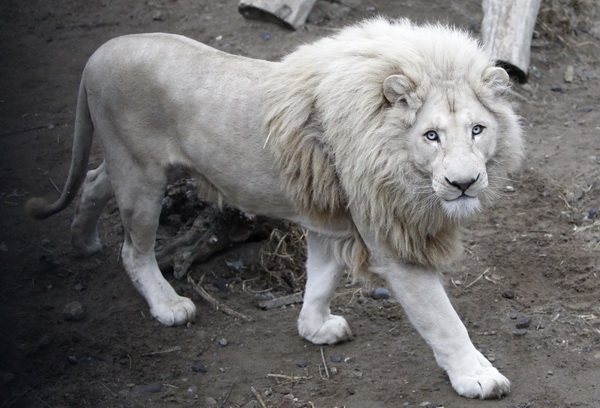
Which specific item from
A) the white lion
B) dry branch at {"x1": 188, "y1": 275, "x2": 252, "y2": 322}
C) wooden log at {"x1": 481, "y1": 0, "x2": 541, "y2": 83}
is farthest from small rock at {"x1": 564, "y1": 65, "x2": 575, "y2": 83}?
dry branch at {"x1": 188, "y1": 275, "x2": 252, "y2": 322}

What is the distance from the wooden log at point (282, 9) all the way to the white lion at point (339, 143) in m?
2.49

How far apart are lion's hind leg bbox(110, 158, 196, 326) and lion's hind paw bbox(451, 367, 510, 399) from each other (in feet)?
5.98

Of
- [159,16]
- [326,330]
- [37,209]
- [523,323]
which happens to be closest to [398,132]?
[326,330]

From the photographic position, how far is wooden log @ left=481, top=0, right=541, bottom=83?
7.20 meters

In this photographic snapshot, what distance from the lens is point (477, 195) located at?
13.1 feet

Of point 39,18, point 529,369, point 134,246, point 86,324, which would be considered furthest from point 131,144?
point 39,18

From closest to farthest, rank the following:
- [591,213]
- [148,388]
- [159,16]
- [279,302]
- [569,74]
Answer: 1. [148,388]
2. [279,302]
3. [591,213]
4. [569,74]
5. [159,16]

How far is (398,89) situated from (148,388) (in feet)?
6.74

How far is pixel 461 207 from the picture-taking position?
3.97 meters

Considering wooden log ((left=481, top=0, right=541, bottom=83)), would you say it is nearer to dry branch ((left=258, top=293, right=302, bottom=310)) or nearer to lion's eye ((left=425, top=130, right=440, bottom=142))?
dry branch ((left=258, top=293, right=302, bottom=310))

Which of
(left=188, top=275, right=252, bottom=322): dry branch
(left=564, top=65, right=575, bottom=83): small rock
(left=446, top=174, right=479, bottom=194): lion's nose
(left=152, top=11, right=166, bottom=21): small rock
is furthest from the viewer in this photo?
(left=152, top=11, right=166, bottom=21): small rock

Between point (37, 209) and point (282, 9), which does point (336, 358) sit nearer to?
point (37, 209)

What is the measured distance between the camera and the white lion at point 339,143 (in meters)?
4.02

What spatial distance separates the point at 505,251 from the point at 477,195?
1830mm
